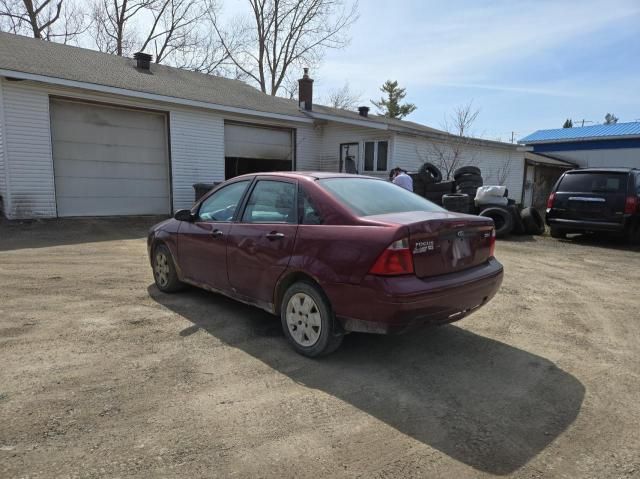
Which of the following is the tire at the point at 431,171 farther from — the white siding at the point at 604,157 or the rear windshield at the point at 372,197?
the white siding at the point at 604,157

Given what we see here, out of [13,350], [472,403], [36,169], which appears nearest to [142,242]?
[36,169]

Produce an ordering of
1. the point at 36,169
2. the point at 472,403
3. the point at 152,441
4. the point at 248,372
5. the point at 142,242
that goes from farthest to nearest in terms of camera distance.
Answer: the point at 36,169, the point at 142,242, the point at 248,372, the point at 472,403, the point at 152,441

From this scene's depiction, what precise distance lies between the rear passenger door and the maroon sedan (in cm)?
1

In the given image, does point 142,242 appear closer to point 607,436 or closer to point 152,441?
point 152,441

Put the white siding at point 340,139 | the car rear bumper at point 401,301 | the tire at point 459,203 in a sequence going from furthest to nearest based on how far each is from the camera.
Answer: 1. the white siding at point 340,139
2. the tire at point 459,203
3. the car rear bumper at point 401,301

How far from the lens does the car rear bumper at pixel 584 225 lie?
32.1ft

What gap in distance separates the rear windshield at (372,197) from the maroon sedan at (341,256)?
0.04 feet

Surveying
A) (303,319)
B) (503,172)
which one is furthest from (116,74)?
(503,172)

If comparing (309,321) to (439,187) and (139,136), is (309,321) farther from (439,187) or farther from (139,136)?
(139,136)

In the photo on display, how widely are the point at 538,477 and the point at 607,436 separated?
707mm

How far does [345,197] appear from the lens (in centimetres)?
379

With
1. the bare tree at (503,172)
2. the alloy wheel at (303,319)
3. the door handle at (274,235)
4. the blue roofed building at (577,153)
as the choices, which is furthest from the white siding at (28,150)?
the blue roofed building at (577,153)

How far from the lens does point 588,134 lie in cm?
2769

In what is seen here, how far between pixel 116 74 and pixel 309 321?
1291cm
